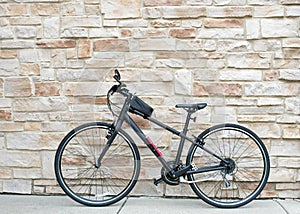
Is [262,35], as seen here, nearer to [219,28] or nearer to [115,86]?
[219,28]

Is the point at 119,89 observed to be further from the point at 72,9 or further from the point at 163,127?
the point at 72,9

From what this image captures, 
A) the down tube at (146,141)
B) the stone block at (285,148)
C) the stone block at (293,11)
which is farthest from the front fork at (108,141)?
the stone block at (293,11)

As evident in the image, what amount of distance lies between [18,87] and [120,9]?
3.74 feet

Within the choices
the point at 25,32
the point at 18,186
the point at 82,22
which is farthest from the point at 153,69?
the point at 18,186

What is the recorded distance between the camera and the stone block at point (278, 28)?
3.62m

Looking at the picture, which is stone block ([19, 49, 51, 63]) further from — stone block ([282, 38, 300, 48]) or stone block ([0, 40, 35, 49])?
stone block ([282, 38, 300, 48])

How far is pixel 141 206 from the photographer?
3564mm

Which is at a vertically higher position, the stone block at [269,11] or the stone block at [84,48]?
the stone block at [269,11]

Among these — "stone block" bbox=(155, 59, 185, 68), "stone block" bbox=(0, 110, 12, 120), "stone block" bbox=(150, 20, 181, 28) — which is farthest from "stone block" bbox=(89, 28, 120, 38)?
"stone block" bbox=(0, 110, 12, 120)

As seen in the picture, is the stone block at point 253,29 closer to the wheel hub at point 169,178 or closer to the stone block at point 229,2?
the stone block at point 229,2

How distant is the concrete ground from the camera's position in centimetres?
345

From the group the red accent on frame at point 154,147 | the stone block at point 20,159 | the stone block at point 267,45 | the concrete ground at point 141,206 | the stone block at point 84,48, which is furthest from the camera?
the stone block at point 20,159

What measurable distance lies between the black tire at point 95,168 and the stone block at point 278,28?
4.96 feet

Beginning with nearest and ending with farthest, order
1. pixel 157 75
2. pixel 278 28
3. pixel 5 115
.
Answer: pixel 278 28
pixel 157 75
pixel 5 115
